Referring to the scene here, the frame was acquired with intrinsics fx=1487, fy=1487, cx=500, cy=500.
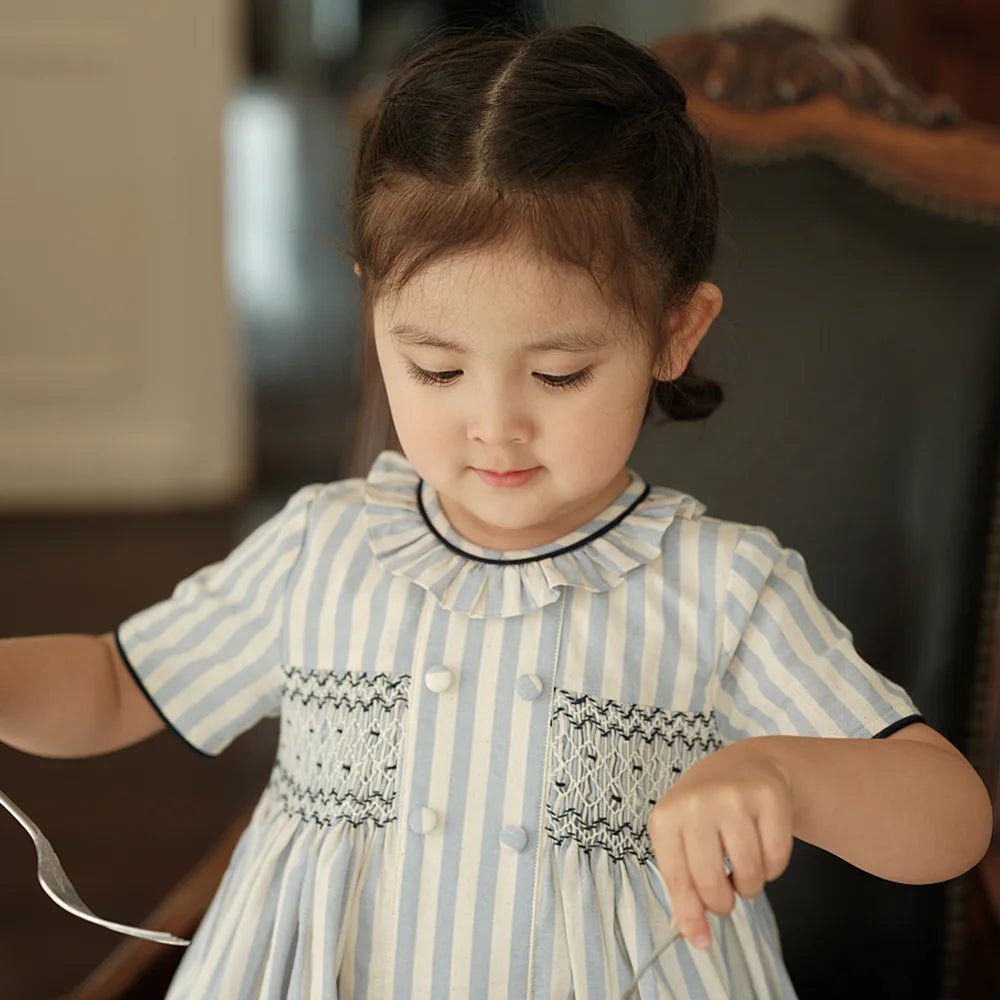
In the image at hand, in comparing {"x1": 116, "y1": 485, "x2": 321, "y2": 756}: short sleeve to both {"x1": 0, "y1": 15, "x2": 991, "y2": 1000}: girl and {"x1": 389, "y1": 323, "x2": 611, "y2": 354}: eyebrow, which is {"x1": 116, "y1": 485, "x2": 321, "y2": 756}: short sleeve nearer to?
{"x1": 0, "y1": 15, "x2": 991, "y2": 1000}: girl

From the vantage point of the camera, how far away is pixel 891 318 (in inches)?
44.7

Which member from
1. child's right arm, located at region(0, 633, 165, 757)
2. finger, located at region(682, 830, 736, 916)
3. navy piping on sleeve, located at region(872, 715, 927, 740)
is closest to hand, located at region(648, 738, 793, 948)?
finger, located at region(682, 830, 736, 916)

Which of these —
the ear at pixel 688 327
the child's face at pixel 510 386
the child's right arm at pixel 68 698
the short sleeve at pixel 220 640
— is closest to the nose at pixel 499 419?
the child's face at pixel 510 386

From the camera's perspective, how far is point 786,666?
88cm

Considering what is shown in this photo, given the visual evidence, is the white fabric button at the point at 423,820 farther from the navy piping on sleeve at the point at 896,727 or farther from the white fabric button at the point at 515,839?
the navy piping on sleeve at the point at 896,727

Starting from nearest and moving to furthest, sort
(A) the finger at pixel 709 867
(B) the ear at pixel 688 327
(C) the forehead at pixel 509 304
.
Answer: (A) the finger at pixel 709 867, (C) the forehead at pixel 509 304, (B) the ear at pixel 688 327

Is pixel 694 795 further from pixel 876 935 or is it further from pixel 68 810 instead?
pixel 68 810

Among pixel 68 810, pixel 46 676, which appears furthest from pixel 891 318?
pixel 68 810

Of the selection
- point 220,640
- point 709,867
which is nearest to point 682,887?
point 709,867

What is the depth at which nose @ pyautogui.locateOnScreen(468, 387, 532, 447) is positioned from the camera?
0.79m

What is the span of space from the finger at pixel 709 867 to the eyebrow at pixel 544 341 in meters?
0.26

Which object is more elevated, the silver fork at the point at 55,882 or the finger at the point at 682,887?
the finger at the point at 682,887

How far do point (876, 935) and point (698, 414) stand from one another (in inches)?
17.3

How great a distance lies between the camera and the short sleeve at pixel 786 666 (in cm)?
85
